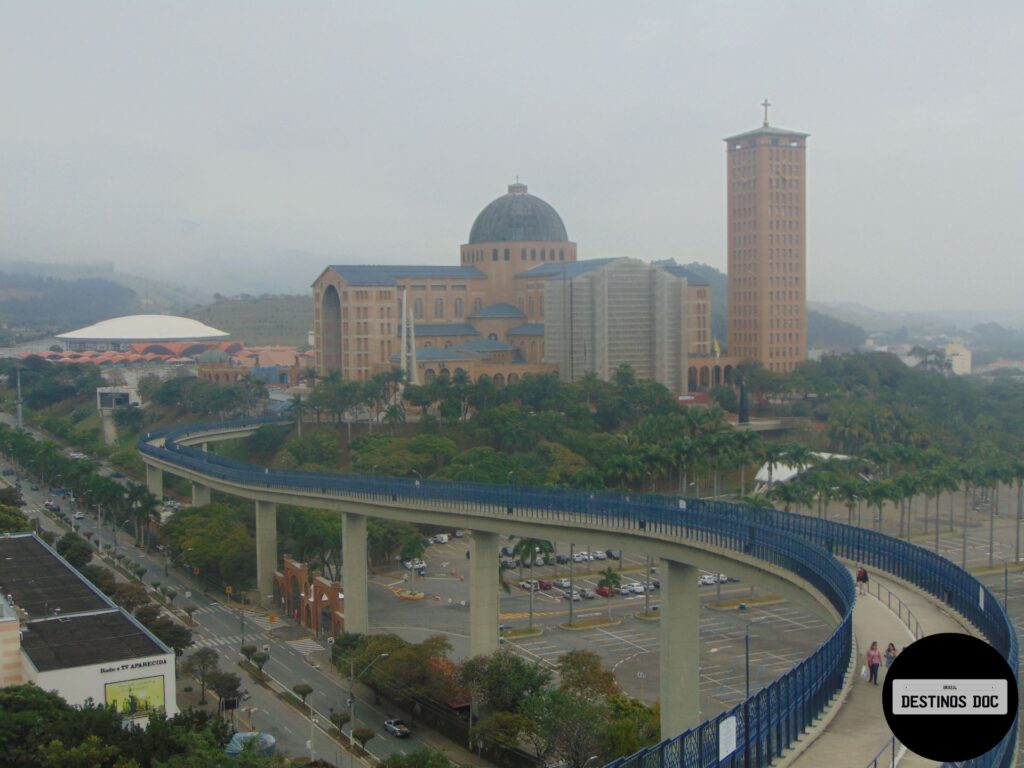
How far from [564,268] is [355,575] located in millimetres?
67133

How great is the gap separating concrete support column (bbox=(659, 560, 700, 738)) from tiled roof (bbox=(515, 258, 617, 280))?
7643 cm

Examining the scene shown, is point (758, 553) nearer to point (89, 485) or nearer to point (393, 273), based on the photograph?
point (89, 485)

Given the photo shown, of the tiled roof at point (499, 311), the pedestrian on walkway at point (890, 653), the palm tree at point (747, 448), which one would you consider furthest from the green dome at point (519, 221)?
the pedestrian on walkway at point (890, 653)

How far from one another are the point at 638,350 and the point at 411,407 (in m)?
24.8

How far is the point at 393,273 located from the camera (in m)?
126

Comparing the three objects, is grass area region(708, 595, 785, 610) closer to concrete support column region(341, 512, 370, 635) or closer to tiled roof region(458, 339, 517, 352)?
concrete support column region(341, 512, 370, 635)

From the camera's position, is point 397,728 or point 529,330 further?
point 529,330

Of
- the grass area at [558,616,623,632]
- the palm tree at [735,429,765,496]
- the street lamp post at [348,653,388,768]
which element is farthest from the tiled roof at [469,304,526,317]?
the street lamp post at [348,653,388,768]

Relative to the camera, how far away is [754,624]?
201ft

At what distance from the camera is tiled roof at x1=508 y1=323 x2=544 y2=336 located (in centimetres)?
12431

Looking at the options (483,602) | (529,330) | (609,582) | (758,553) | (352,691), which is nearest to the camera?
(758,553)

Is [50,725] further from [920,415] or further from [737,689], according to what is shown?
[920,415]

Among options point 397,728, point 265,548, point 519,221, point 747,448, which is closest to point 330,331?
point 519,221

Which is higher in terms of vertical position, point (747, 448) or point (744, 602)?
point (747, 448)
